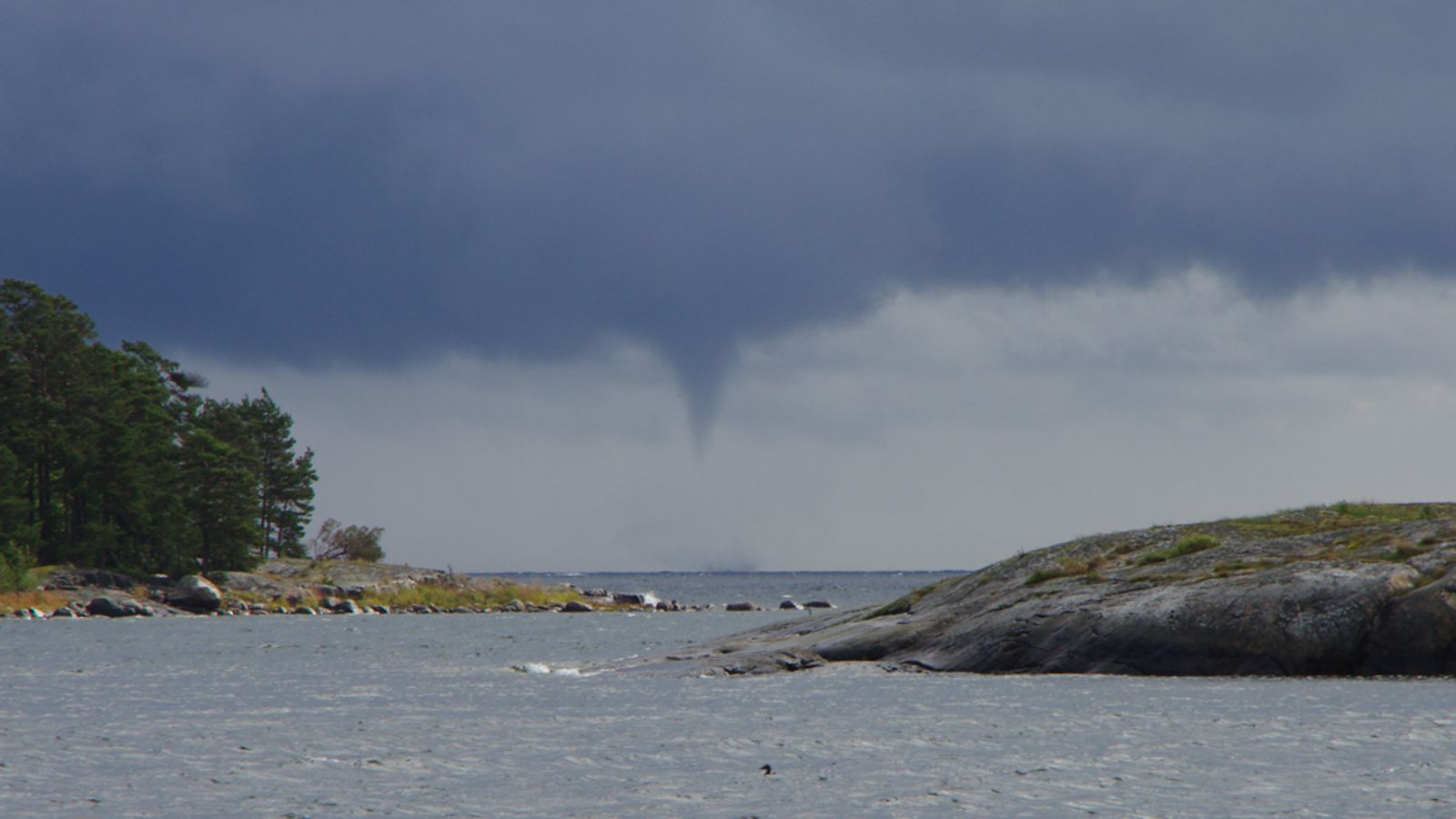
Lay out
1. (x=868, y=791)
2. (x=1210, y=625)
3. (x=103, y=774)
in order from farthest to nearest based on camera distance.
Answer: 1. (x=1210, y=625)
2. (x=103, y=774)
3. (x=868, y=791)

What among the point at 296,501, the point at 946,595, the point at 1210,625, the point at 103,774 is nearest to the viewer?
the point at 103,774

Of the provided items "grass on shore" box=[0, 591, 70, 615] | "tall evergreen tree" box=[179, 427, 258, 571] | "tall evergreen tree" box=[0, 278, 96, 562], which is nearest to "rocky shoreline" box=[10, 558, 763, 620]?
"grass on shore" box=[0, 591, 70, 615]

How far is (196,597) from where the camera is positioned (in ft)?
331

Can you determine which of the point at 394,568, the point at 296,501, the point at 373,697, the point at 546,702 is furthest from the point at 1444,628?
the point at 296,501

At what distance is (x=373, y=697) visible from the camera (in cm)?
3600

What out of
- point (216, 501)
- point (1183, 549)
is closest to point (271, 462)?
point (216, 501)

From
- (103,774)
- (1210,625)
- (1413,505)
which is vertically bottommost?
(103,774)

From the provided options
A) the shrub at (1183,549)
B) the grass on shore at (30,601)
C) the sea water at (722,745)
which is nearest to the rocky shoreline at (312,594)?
the grass on shore at (30,601)

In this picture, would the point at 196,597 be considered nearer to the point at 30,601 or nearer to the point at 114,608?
the point at 114,608

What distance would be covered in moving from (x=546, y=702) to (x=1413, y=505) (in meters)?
30.7

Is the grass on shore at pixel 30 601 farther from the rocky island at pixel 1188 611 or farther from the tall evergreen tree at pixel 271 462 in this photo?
the rocky island at pixel 1188 611

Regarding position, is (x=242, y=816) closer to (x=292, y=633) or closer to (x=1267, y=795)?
(x=1267, y=795)

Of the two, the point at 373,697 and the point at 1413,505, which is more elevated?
the point at 1413,505

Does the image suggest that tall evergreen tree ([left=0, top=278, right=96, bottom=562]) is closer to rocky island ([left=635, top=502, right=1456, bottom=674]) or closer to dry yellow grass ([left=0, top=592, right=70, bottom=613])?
dry yellow grass ([left=0, top=592, right=70, bottom=613])
